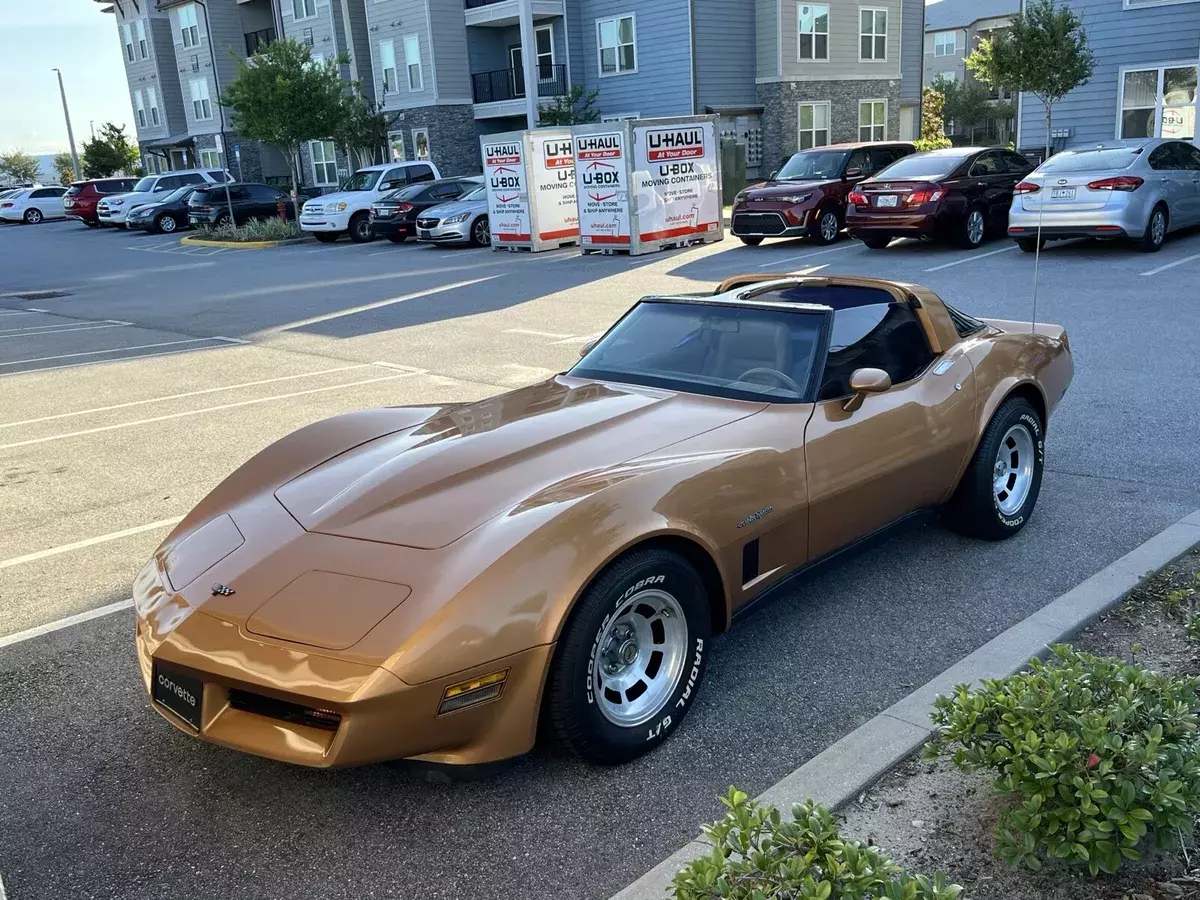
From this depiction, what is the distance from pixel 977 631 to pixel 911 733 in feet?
3.41

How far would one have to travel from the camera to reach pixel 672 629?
3.54 m

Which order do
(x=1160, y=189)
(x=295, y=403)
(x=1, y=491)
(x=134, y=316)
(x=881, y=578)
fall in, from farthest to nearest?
(x=134, y=316) < (x=1160, y=189) < (x=295, y=403) < (x=1, y=491) < (x=881, y=578)

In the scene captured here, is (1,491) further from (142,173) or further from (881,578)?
(142,173)

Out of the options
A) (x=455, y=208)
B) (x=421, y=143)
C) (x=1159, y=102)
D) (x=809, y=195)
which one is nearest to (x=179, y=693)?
(x=809, y=195)

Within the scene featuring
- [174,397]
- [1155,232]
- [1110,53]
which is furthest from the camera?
[1110,53]

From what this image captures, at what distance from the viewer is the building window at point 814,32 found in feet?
107

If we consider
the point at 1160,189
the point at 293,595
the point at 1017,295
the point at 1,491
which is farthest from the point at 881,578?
the point at 1160,189

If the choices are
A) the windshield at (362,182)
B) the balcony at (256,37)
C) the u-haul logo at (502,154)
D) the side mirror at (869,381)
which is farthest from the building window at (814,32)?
the side mirror at (869,381)

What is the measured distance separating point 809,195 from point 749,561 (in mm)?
15674

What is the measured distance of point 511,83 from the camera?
3528 centimetres

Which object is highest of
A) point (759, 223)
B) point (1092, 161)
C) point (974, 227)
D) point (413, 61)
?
point (413, 61)

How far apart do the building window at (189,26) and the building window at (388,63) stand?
16.7 meters

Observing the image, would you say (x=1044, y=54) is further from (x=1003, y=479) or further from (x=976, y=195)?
(x=1003, y=479)

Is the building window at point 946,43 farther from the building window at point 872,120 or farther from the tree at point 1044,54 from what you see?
the tree at point 1044,54
